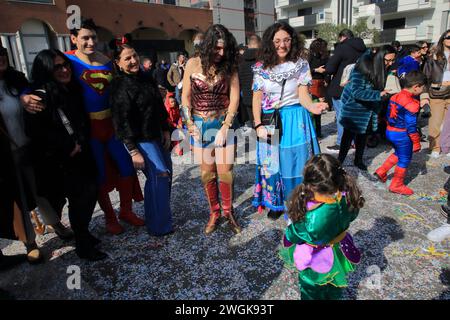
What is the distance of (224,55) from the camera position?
2758 mm

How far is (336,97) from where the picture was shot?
208 inches

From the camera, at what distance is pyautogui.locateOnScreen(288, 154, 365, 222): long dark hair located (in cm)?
179

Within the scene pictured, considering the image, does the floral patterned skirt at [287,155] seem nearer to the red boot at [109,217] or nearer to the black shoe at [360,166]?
the red boot at [109,217]

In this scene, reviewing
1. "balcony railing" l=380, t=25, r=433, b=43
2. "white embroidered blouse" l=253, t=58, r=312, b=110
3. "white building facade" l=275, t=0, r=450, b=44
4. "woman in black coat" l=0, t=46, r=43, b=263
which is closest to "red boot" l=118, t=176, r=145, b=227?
"woman in black coat" l=0, t=46, r=43, b=263

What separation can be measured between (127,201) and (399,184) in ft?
10.6

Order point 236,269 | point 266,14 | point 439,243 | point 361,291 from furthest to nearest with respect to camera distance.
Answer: point 266,14
point 439,243
point 236,269
point 361,291

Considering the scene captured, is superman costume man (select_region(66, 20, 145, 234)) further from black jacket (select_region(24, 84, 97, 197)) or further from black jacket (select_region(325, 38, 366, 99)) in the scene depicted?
black jacket (select_region(325, 38, 366, 99))

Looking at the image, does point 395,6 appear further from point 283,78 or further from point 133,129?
point 133,129

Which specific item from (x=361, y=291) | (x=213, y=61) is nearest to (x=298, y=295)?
(x=361, y=291)

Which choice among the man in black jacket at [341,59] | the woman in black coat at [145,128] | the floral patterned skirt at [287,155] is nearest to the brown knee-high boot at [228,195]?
the floral patterned skirt at [287,155]

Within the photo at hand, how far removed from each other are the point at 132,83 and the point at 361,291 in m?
2.49

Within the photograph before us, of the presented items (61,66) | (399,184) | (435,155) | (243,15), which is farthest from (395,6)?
(61,66)

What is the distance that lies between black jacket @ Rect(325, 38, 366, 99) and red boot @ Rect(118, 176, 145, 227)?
3.77 meters
